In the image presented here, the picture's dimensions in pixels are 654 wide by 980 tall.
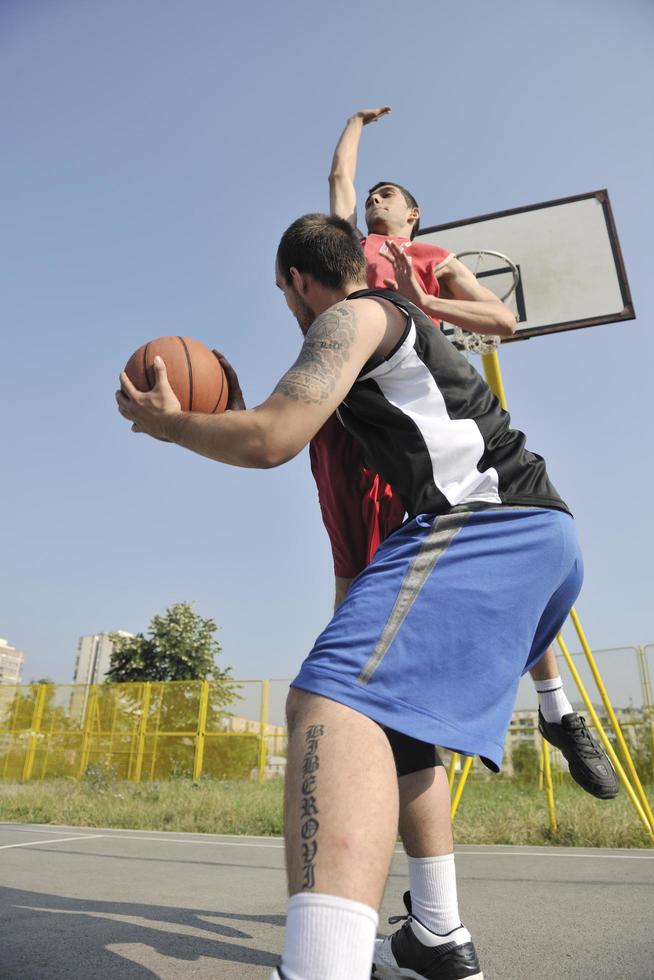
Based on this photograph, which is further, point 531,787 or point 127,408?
point 531,787

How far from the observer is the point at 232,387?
2.14 meters

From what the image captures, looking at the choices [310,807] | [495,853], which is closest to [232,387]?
[310,807]

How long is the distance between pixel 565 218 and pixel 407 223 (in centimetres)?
272

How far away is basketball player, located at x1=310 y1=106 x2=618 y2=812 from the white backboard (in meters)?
2.27

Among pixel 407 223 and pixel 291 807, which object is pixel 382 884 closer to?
pixel 291 807

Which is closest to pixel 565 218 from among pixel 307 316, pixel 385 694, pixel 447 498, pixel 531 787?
pixel 307 316

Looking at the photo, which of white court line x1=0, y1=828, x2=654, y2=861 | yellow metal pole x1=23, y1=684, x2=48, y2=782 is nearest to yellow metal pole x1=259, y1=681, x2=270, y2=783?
yellow metal pole x1=23, y1=684, x2=48, y2=782

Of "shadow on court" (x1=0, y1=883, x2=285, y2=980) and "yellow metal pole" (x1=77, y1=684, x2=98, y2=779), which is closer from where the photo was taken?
"shadow on court" (x1=0, y1=883, x2=285, y2=980)

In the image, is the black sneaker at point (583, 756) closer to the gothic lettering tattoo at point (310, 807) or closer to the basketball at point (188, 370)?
the gothic lettering tattoo at point (310, 807)

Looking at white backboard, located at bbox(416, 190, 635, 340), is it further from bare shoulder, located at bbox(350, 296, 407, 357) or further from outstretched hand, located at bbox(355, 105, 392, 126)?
bare shoulder, located at bbox(350, 296, 407, 357)

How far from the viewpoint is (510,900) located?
3.05 meters

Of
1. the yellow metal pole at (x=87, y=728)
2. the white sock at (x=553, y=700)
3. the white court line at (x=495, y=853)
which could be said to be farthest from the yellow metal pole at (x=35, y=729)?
the white sock at (x=553, y=700)

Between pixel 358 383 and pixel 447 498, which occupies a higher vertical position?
pixel 358 383

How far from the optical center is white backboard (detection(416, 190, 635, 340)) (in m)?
5.30
